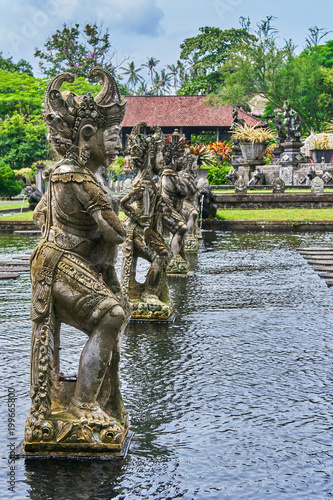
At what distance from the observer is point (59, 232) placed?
4.62 meters

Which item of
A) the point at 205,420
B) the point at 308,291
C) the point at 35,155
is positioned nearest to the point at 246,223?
the point at 308,291

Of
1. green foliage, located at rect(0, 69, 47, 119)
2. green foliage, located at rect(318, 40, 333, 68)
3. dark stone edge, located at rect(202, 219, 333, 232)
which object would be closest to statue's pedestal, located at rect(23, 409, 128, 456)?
dark stone edge, located at rect(202, 219, 333, 232)

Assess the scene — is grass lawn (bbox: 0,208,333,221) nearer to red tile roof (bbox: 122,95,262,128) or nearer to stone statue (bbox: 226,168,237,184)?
stone statue (bbox: 226,168,237,184)

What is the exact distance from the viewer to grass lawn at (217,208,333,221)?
22156 millimetres

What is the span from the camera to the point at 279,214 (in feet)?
75.6

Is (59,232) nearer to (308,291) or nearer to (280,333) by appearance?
(280,333)

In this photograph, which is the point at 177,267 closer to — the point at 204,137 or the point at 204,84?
the point at 204,137

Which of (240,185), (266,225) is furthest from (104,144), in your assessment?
(240,185)

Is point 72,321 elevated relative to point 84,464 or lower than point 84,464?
elevated

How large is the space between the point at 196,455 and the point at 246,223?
1729 cm

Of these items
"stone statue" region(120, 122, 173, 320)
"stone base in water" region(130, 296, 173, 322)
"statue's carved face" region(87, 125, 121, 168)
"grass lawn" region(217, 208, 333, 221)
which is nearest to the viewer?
"statue's carved face" region(87, 125, 121, 168)

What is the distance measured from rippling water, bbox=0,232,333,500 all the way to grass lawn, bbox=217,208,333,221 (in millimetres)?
11826

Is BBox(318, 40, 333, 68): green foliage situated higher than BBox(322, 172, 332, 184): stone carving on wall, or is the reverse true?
BBox(318, 40, 333, 68): green foliage

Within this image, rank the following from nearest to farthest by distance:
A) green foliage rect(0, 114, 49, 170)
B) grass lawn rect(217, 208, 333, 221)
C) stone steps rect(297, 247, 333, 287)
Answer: stone steps rect(297, 247, 333, 287) < grass lawn rect(217, 208, 333, 221) < green foliage rect(0, 114, 49, 170)
